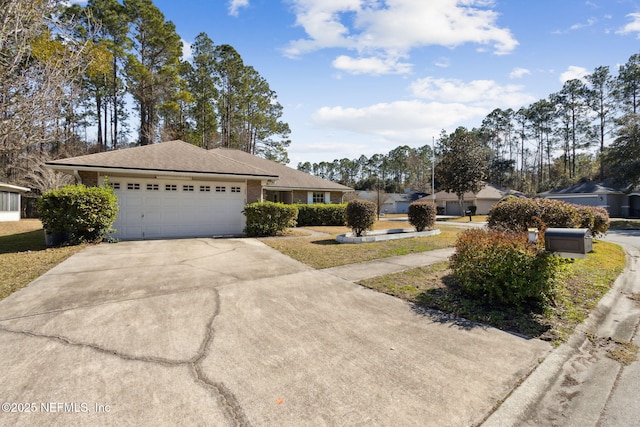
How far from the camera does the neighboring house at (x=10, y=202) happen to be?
21391 millimetres

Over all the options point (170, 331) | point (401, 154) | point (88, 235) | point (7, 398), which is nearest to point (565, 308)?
point (170, 331)

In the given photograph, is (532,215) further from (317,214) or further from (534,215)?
(317,214)

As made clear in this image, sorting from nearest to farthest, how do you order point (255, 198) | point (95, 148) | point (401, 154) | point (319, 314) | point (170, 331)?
point (170, 331) < point (319, 314) < point (255, 198) < point (95, 148) < point (401, 154)

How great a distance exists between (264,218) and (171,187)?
4.07m

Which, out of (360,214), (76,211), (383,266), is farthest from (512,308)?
(76,211)

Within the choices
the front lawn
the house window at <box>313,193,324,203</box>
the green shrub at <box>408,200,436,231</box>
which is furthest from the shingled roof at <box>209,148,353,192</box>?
the front lawn

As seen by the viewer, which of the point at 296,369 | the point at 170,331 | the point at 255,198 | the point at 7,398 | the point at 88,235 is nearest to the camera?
the point at 7,398

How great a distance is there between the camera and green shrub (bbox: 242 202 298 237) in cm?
1287

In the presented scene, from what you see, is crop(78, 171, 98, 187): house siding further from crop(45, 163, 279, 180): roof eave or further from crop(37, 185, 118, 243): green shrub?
crop(37, 185, 118, 243): green shrub

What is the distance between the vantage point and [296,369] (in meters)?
2.88

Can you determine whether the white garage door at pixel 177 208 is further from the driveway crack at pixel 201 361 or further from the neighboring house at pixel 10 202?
the neighboring house at pixel 10 202

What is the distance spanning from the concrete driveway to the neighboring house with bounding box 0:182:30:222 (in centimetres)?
2389

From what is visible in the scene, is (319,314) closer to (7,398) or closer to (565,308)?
(7,398)

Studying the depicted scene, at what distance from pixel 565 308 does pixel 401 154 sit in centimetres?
7840
